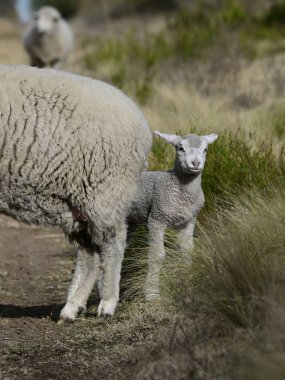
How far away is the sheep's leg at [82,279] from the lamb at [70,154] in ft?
0.18

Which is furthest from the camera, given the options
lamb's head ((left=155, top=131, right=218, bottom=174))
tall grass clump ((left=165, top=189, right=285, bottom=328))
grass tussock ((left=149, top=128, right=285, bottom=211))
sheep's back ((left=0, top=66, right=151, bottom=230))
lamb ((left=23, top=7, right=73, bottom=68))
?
lamb ((left=23, top=7, right=73, bottom=68))

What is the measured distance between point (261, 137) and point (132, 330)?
285cm

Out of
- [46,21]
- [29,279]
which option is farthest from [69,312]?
[46,21]

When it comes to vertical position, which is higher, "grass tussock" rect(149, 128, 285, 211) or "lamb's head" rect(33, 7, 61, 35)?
"lamb's head" rect(33, 7, 61, 35)

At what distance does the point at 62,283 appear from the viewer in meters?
7.98

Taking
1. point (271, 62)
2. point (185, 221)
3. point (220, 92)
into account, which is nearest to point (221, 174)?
point (185, 221)

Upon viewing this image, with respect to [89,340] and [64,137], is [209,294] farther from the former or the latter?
[64,137]

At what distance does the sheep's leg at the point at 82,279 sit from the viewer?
21.5 ft

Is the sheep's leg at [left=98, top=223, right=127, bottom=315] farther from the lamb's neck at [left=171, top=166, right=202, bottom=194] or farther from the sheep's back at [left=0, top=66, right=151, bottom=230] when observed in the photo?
the lamb's neck at [left=171, top=166, right=202, bottom=194]

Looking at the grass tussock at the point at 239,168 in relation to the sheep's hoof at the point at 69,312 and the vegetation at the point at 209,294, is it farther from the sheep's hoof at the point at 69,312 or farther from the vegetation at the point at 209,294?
the sheep's hoof at the point at 69,312

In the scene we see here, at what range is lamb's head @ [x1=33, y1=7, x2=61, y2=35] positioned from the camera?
16.8 meters

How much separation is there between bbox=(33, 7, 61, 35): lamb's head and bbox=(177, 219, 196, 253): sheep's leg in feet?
35.6

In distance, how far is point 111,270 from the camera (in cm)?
653

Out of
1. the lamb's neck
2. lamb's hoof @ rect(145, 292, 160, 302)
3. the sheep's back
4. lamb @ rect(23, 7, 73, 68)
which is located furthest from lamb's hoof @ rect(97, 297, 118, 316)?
lamb @ rect(23, 7, 73, 68)
